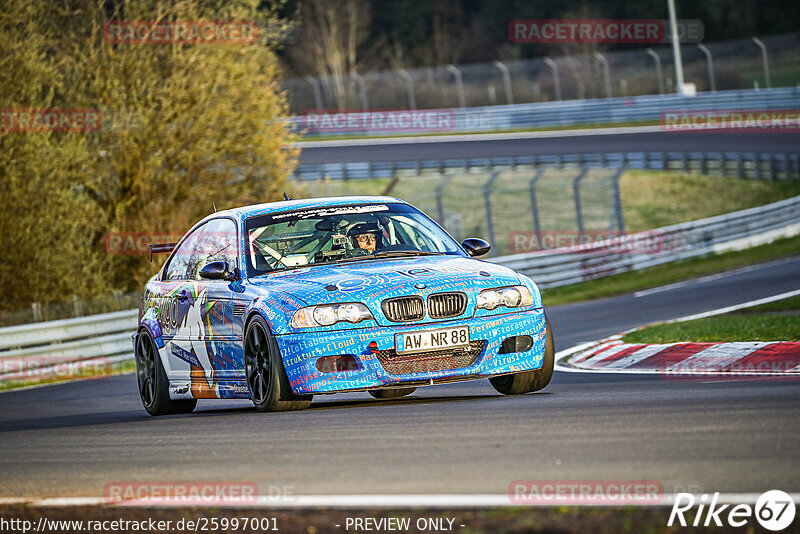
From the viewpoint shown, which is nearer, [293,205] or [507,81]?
[293,205]

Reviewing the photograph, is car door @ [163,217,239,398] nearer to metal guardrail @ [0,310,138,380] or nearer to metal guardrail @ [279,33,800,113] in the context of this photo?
metal guardrail @ [0,310,138,380]

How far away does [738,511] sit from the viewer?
5.10 metres

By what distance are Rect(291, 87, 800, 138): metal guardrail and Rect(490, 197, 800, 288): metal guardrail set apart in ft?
42.2

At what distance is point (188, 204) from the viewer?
2777 cm

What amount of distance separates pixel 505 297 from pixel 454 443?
7.81 ft

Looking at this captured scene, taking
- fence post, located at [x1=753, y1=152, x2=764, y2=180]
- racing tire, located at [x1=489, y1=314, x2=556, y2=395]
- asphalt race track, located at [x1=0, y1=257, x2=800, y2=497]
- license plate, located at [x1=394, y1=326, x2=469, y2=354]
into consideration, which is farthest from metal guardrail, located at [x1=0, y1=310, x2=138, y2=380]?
fence post, located at [x1=753, y1=152, x2=764, y2=180]

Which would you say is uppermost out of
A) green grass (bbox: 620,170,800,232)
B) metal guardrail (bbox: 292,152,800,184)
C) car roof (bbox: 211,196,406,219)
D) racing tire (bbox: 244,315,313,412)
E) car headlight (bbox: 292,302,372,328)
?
car roof (bbox: 211,196,406,219)

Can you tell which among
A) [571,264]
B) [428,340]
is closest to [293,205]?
[428,340]

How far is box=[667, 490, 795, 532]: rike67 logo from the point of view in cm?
493

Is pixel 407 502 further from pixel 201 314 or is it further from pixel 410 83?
pixel 410 83

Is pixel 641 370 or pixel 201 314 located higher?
pixel 201 314

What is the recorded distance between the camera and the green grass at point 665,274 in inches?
1070

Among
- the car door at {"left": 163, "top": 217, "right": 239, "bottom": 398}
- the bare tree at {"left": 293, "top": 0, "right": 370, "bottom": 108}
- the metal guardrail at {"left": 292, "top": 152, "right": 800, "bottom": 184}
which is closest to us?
the car door at {"left": 163, "top": 217, "right": 239, "bottom": 398}

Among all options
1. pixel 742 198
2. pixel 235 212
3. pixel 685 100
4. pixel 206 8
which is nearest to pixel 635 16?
pixel 685 100
